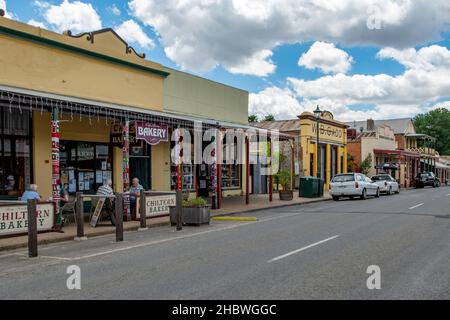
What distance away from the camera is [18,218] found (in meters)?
11.5

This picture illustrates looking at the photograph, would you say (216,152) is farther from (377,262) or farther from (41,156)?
(377,262)

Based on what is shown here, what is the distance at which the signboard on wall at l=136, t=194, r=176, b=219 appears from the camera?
606 inches

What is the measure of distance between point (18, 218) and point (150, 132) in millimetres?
6175

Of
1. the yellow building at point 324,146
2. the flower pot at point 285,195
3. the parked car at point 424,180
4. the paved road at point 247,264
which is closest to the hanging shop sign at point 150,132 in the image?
the paved road at point 247,264

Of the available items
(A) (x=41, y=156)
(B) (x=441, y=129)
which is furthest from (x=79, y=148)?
(B) (x=441, y=129)

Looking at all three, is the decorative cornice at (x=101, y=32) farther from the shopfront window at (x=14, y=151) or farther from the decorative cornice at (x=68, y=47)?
the shopfront window at (x=14, y=151)

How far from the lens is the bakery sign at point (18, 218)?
11.2 metres

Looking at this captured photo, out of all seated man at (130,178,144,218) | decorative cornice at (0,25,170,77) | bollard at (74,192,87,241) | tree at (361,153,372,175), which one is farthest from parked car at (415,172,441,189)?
bollard at (74,192,87,241)

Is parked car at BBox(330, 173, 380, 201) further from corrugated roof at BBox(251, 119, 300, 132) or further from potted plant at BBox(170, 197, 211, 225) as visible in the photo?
potted plant at BBox(170, 197, 211, 225)

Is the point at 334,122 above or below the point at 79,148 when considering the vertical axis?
above

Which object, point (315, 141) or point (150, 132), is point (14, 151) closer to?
point (150, 132)

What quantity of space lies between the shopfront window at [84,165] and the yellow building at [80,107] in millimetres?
34
